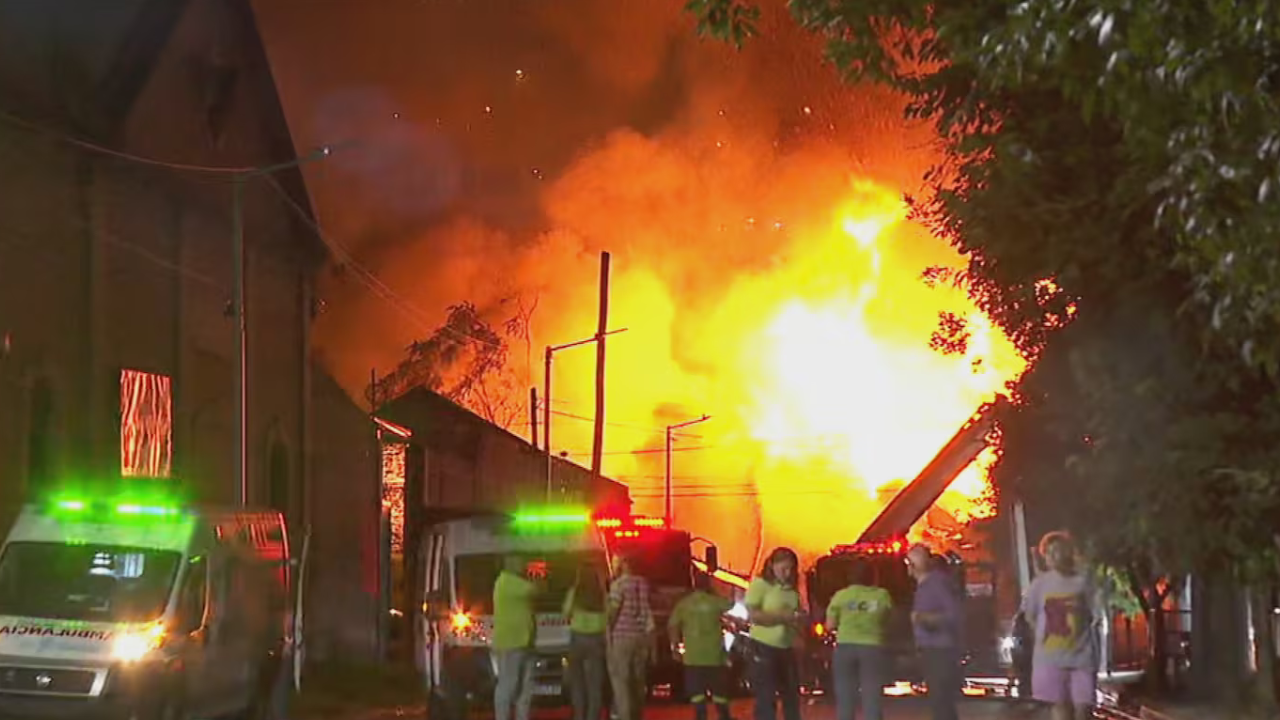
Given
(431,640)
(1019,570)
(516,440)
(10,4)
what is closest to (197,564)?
(431,640)

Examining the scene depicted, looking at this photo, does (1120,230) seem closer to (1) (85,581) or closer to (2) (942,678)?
(2) (942,678)

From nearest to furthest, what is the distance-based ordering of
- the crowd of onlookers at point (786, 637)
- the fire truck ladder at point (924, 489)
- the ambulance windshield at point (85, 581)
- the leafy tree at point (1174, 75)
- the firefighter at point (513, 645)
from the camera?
1. the leafy tree at point (1174, 75)
2. the crowd of onlookers at point (786, 637)
3. the ambulance windshield at point (85, 581)
4. the firefighter at point (513, 645)
5. the fire truck ladder at point (924, 489)

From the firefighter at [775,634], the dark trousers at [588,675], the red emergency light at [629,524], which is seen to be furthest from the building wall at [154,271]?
the firefighter at [775,634]

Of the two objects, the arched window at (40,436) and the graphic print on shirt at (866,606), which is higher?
the arched window at (40,436)

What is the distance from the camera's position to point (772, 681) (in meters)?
13.7

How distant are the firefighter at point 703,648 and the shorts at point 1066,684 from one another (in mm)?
3245

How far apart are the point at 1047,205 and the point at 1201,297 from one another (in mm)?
3715

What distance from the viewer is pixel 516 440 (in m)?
59.8

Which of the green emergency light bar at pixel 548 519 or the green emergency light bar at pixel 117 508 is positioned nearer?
the green emergency light bar at pixel 117 508

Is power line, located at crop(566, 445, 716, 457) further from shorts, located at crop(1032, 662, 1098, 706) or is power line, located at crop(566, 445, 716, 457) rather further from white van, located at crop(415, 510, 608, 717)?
shorts, located at crop(1032, 662, 1098, 706)

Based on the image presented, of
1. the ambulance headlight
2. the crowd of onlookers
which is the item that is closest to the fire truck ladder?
the crowd of onlookers

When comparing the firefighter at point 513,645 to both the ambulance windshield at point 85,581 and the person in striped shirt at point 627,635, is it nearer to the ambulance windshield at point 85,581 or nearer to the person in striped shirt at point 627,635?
the person in striped shirt at point 627,635

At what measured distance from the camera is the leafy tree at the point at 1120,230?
909 cm

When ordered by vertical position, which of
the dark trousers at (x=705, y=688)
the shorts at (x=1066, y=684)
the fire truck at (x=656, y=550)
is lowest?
the dark trousers at (x=705, y=688)
